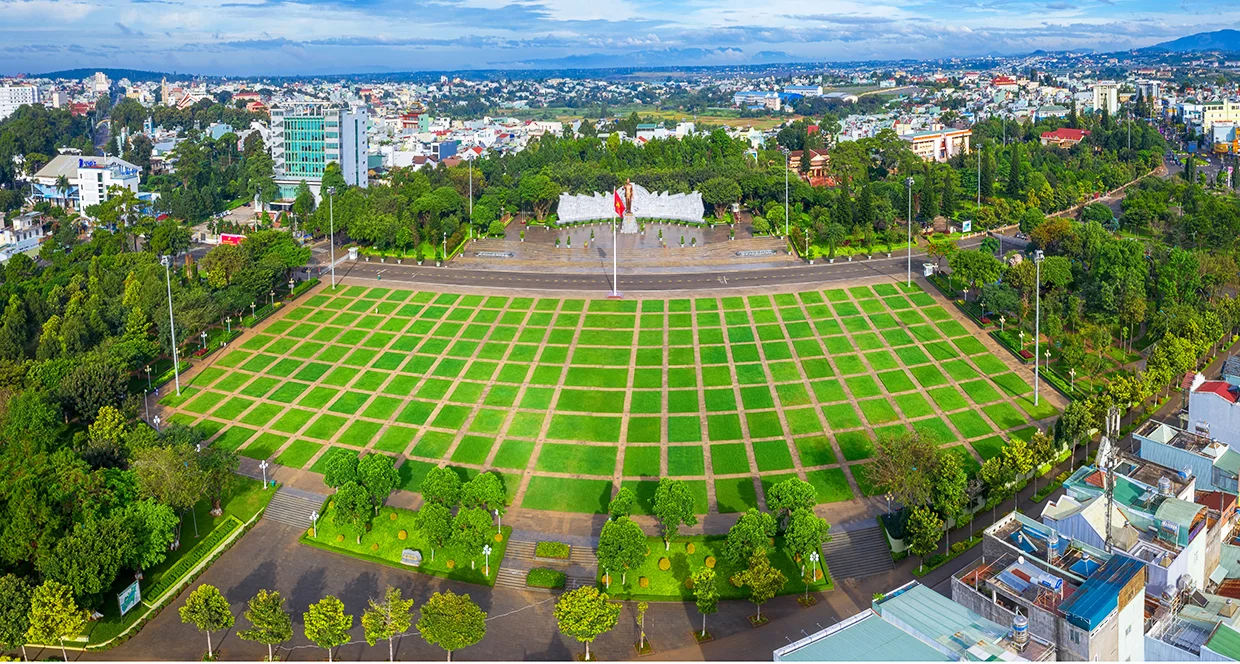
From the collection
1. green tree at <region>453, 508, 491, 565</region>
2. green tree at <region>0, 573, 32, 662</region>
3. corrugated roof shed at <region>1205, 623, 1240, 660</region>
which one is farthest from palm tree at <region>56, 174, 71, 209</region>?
corrugated roof shed at <region>1205, 623, 1240, 660</region>

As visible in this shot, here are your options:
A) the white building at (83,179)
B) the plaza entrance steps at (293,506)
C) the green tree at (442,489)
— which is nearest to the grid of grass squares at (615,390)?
the plaza entrance steps at (293,506)

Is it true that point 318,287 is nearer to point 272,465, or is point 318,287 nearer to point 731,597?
point 272,465

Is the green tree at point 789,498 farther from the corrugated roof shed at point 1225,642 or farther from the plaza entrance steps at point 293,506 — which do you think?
the plaza entrance steps at point 293,506

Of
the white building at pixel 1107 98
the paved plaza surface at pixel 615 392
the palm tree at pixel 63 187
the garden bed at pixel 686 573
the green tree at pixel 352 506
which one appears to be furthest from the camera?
the white building at pixel 1107 98

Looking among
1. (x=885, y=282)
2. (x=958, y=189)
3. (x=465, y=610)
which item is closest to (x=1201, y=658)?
(x=465, y=610)

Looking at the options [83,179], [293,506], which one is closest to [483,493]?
[293,506]

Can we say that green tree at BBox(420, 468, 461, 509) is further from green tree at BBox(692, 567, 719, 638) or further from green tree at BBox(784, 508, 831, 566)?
green tree at BBox(784, 508, 831, 566)

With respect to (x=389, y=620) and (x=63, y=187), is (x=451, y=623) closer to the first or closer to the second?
(x=389, y=620)
